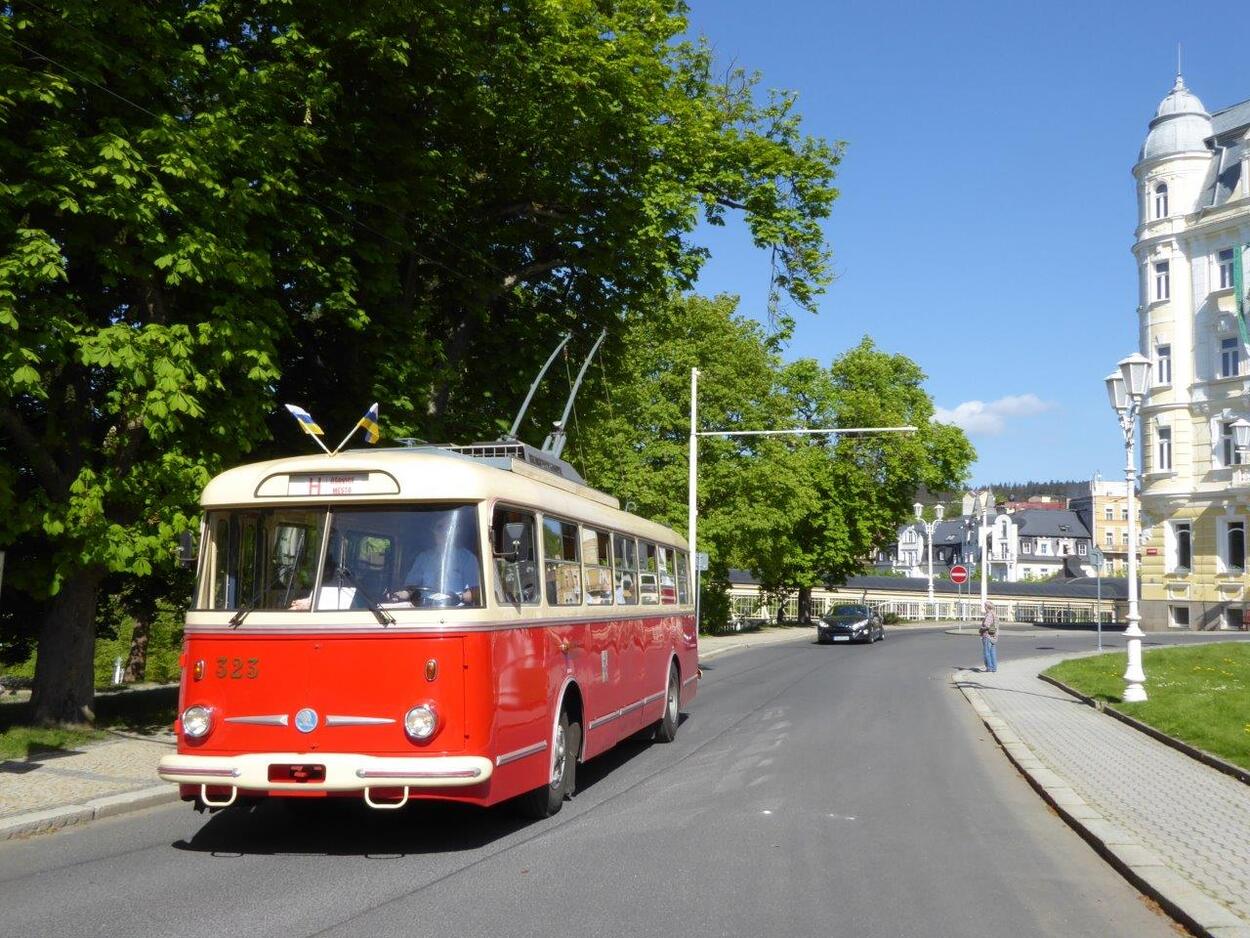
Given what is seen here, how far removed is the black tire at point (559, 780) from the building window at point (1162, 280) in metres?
49.7

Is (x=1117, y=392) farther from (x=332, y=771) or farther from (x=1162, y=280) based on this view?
(x=1162, y=280)

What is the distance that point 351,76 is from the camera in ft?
55.3

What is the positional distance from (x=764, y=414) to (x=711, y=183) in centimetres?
2559

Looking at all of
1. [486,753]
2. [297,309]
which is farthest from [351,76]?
[486,753]

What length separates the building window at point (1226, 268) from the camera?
165 feet

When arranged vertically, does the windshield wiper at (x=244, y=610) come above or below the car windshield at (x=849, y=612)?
above

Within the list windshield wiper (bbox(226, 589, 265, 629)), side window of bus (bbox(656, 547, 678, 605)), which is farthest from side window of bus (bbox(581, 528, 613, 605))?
windshield wiper (bbox(226, 589, 265, 629))

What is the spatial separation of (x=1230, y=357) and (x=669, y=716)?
43949mm

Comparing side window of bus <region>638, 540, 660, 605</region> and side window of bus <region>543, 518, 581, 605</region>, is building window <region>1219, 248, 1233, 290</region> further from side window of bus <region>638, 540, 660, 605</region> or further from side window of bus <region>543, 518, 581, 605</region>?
side window of bus <region>543, 518, 581, 605</region>

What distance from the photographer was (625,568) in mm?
12578

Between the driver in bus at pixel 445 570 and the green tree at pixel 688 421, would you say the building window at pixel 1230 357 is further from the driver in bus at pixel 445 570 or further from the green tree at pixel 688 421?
the driver in bus at pixel 445 570

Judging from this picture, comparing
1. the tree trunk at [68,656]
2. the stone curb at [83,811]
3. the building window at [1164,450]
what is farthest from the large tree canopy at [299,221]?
the building window at [1164,450]

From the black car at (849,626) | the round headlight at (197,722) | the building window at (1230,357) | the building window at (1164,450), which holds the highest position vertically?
the building window at (1230,357)

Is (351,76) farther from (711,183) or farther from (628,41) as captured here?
(711,183)
